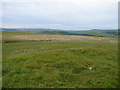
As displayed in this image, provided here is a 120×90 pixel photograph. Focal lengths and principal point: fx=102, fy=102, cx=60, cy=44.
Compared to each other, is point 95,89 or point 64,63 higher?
point 64,63

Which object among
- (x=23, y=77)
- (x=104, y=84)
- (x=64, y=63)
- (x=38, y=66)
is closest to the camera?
(x=104, y=84)

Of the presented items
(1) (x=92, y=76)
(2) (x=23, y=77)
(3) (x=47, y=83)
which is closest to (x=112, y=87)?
(1) (x=92, y=76)

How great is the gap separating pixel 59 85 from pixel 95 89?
241 centimetres

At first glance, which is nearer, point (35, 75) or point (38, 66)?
point (35, 75)

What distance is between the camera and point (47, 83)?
7.32 meters

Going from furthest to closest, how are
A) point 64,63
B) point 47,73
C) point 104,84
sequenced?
1. point 64,63
2. point 47,73
3. point 104,84

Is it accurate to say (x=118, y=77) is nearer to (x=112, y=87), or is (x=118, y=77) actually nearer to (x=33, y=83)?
(x=112, y=87)

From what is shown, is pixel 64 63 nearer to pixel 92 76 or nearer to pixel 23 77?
pixel 92 76

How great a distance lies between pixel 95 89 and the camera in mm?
6789

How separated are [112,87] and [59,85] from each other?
11.9ft

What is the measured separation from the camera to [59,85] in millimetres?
7035

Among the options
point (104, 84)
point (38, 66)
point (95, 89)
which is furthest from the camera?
point (38, 66)

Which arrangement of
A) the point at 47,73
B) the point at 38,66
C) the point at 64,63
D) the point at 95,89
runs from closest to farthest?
the point at 95,89 < the point at 47,73 < the point at 38,66 < the point at 64,63

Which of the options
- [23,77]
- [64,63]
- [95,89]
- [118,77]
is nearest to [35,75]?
[23,77]
